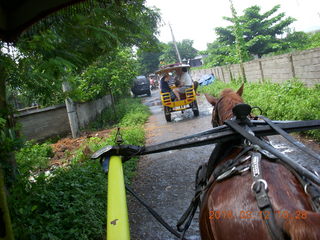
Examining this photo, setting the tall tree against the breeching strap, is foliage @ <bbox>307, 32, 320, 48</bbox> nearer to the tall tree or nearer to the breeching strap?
the tall tree

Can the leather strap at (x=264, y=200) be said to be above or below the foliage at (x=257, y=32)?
below

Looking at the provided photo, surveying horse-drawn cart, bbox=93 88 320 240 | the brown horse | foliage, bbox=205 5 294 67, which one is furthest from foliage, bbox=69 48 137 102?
foliage, bbox=205 5 294 67

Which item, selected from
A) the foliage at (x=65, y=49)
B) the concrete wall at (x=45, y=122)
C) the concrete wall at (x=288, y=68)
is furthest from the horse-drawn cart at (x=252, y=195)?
the concrete wall at (x=45, y=122)

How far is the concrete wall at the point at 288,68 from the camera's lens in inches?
316

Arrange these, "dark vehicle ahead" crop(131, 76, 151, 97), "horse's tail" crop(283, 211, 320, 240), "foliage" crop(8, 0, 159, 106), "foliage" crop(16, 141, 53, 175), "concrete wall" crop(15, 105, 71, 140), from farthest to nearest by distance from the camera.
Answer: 1. "dark vehicle ahead" crop(131, 76, 151, 97)
2. "concrete wall" crop(15, 105, 71, 140)
3. "foliage" crop(16, 141, 53, 175)
4. "foliage" crop(8, 0, 159, 106)
5. "horse's tail" crop(283, 211, 320, 240)

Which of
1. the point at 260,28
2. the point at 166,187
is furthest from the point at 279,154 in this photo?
the point at 260,28

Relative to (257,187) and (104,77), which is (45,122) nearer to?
(104,77)

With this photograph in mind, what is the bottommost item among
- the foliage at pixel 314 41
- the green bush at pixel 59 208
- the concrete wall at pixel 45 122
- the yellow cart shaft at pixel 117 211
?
the green bush at pixel 59 208

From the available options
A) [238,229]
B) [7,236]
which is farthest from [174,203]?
[7,236]

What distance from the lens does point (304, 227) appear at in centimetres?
123

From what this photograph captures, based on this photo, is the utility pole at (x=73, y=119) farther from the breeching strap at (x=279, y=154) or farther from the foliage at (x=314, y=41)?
the foliage at (x=314, y=41)

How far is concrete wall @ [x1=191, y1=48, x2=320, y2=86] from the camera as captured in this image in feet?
26.3
